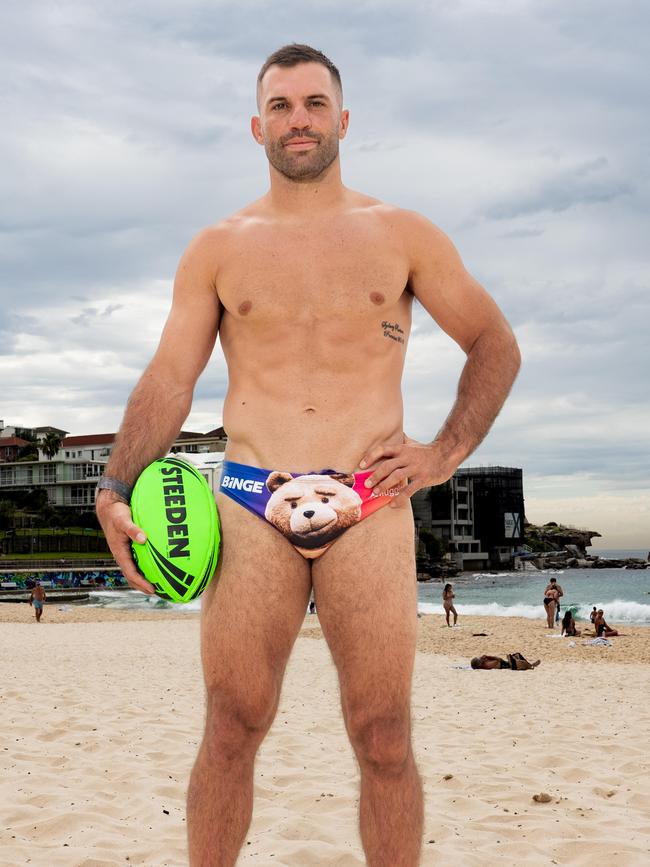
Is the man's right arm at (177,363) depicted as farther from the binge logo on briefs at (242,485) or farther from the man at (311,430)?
the binge logo on briefs at (242,485)

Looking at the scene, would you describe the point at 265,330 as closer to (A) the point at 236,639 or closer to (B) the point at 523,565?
(A) the point at 236,639

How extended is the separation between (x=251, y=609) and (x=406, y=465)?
689 mm

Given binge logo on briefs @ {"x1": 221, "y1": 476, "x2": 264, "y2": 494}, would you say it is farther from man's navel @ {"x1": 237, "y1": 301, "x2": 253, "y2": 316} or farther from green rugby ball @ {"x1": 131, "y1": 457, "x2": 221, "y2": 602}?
man's navel @ {"x1": 237, "y1": 301, "x2": 253, "y2": 316}

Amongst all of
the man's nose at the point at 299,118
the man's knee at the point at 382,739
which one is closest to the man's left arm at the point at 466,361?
the man's nose at the point at 299,118

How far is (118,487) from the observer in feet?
9.47

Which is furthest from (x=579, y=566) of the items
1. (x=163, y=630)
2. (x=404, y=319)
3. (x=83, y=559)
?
(x=404, y=319)

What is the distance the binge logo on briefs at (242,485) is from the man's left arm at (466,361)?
0.37 m

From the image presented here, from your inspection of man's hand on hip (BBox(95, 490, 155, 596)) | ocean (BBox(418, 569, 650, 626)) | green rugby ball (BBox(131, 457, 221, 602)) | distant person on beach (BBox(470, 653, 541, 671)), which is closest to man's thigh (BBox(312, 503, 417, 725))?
green rugby ball (BBox(131, 457, 221, 602))

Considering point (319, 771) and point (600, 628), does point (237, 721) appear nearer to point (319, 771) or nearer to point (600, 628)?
point (319, 771)

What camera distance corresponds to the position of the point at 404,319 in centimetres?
309

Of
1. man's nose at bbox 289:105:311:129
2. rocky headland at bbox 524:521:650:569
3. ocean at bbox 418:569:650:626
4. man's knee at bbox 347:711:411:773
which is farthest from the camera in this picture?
rocky headland at bbox 524:521:650:569

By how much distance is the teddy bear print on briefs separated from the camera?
278 cm

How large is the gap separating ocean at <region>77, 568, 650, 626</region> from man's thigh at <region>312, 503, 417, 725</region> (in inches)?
1012

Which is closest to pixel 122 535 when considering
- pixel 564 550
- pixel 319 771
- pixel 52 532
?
pixel 319 771
